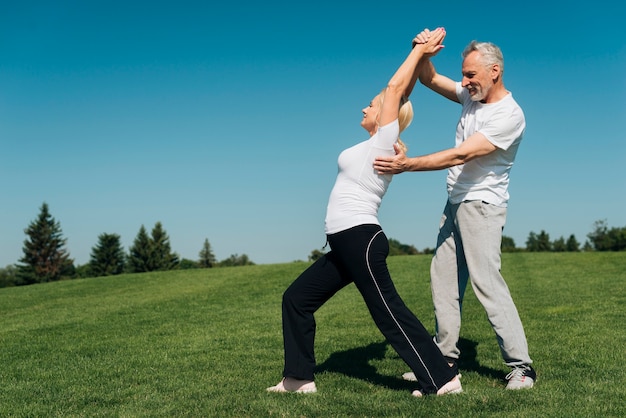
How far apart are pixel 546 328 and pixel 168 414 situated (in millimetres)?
5799

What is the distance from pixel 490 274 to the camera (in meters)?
5.11

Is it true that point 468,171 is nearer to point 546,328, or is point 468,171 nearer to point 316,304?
point 316,304

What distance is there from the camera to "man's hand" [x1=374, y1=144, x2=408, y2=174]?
4.54m

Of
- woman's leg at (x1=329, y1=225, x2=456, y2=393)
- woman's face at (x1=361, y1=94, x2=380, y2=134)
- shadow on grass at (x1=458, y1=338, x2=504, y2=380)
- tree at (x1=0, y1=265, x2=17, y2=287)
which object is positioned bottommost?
shadow on grass at (x1=458, y1=338, x2=504, y2=380)

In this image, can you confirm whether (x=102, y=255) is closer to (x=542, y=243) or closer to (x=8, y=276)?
(x=8, y=276)

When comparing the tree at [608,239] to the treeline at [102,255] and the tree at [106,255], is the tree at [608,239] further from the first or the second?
the tree at [106,255]

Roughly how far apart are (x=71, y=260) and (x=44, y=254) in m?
3.53

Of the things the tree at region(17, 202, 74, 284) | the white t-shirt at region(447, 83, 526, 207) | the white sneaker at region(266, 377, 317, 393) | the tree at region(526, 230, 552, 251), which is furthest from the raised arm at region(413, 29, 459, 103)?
the tree at region(526, 230, 552, 251)

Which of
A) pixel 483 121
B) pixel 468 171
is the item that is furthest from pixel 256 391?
pixel 483 121

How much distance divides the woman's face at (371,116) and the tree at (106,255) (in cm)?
8702

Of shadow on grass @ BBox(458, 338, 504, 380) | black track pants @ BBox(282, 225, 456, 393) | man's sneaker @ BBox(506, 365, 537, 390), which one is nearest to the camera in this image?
black track pants @ BBox(282, 225, 456, 393)

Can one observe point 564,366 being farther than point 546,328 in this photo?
No

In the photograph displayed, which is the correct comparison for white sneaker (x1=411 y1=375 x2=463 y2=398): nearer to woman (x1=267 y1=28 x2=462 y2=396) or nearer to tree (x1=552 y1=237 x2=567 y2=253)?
woman (x1=267 y1=28 x2=462 y2=396)

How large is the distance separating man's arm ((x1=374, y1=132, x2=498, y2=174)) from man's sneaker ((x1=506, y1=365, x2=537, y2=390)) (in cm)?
176
